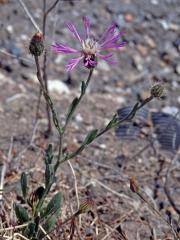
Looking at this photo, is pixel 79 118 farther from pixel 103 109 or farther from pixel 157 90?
pixel 157 90

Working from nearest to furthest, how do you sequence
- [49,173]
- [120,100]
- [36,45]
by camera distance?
1. [36,45]
2. [49,173]
3. [120,100]

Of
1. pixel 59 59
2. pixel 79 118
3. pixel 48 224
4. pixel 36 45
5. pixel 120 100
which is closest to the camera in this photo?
pixel 36 45

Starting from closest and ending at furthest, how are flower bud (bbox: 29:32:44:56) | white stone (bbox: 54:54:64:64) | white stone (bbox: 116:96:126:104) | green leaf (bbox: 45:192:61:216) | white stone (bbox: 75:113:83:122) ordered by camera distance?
flower bud (bbox: 29:32:44:56) → green leaf (bbox: 45:192:61:216) → white stone (bbox: 75:113:83:122) → white stone (bbox: 116:96:126:104) → white stone (bbox: 54:54:64:64)

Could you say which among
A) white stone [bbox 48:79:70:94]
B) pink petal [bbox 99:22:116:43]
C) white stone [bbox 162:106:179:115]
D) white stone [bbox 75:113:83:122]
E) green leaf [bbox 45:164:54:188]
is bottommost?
green leaf [bbox 45:164:54:188]

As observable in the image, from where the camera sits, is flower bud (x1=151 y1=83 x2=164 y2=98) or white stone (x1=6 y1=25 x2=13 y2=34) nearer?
flower bud (x1=151 y1=83 x2=164 y2=98)

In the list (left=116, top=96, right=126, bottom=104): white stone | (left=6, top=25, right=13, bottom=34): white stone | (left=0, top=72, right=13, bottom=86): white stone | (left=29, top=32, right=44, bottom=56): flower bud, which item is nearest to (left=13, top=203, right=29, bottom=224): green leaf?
(left=29, top=32, right=44, bottom=56): flower bud

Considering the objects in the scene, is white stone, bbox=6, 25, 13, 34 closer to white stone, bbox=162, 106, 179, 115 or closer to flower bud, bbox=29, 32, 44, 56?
white stone, bbox=162, 106, 179, 115

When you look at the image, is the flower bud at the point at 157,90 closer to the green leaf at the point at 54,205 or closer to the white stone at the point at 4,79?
the green leaf at the point at 54,205

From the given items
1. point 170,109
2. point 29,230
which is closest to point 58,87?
point 170,109
